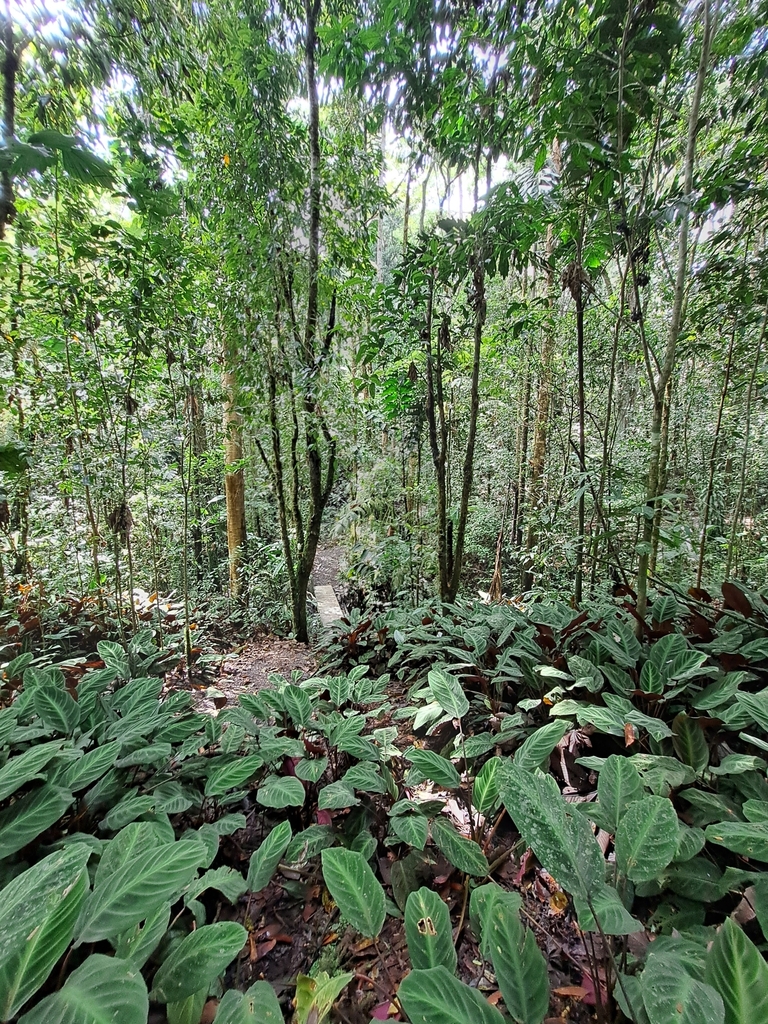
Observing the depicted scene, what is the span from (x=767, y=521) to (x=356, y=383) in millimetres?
5629

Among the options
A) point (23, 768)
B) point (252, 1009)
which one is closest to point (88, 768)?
point (23, 768)

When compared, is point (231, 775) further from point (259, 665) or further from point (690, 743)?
point (259, 665)

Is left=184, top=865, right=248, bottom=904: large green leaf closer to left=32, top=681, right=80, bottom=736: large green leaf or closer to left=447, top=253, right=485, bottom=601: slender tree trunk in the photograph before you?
left=32, top=681, right=80, bottom=736: large green leaf

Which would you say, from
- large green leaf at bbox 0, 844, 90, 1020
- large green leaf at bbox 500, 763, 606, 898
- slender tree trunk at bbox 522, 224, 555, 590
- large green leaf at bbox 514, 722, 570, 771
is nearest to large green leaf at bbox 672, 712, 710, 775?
large green leaf at bbox 514, 722, 570, 771

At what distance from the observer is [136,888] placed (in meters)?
0.77

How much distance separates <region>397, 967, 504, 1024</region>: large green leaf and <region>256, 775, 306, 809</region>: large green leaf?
58 centimetres

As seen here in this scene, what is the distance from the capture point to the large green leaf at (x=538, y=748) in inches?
47.1

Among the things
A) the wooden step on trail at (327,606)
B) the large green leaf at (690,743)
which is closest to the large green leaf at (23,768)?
the large green leaf at (690,743)

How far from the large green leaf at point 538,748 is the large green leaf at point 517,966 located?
0.43m

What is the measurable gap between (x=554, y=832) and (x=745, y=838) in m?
0.38

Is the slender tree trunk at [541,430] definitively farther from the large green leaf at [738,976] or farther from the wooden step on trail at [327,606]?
the large green leaf at [738,976]

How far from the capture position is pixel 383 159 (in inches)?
139

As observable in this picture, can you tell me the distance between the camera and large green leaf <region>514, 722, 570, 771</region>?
120cm

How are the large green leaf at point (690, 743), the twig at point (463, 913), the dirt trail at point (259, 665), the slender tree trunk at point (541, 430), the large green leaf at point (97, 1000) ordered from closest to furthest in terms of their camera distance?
the large green leaf at point (97, 1000)
the twig at point (463, 913)
the large green leaf at point (690, 743)
the dirt trail at point (259, 665)
the slender tree trunk at point (541, 430)
